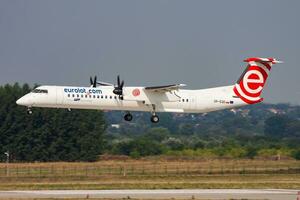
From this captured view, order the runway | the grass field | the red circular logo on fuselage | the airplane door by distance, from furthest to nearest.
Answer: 1. the red circular logo on fuselage
2. the airplane door
3. the grass field
4. the runway

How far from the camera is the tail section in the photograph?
73500mm

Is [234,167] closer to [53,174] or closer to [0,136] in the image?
[53,174]

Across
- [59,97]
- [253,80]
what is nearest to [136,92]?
[59,97]

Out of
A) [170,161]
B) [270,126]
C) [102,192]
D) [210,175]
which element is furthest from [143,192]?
[270,126]

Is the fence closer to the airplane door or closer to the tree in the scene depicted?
the airplane door

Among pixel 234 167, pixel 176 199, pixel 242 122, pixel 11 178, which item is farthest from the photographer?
pixel 242 122

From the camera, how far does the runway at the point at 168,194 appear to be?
52750 millimetres

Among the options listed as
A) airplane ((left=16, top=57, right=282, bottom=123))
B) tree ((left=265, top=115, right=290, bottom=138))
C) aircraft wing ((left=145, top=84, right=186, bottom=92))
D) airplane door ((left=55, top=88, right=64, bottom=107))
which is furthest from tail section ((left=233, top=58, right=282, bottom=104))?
tree ((left=265, top=115, right=290, bottom=138))

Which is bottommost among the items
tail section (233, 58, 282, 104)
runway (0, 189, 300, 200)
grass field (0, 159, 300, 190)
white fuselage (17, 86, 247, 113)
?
runway (0, 189, 300, 200)

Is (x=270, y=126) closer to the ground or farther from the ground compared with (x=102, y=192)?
farther from the ground

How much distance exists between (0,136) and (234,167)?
125 feet

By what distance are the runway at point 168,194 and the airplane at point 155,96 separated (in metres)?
11.3

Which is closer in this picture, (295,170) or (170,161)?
(295,170)

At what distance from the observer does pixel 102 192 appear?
57.1 meters
